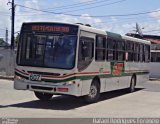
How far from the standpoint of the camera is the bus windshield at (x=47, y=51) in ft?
45.9

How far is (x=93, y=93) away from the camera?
15789 millimetres

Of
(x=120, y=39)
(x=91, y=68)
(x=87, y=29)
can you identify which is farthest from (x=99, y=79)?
(x=120, y=39)

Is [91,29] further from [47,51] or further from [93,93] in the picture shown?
[93,93]

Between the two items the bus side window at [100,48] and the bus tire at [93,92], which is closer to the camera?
the bus tire at [93,92]

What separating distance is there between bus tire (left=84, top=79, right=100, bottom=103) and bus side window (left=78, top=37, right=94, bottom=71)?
1.06m

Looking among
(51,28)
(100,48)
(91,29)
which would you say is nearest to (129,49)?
(100,48)

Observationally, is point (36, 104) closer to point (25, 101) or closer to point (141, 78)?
point (25, 101)

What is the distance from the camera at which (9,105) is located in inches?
565

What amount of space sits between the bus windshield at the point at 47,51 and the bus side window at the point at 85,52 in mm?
399

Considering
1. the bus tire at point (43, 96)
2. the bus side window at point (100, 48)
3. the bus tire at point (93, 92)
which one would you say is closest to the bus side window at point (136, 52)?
the bus side window at point (100, 48)

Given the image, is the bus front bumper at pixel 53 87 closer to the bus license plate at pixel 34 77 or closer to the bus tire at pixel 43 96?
the bus license plate at pixel 34 77

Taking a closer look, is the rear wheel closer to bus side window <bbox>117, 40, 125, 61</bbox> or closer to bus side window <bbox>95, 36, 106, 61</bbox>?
bus side window <bbox>95, 36, 106, 61</bbox>

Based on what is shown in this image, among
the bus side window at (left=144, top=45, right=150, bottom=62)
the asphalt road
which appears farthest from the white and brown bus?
the bus side window at (left=144, top=45, right=150, bottom=62)

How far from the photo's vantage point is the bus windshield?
14.0m
